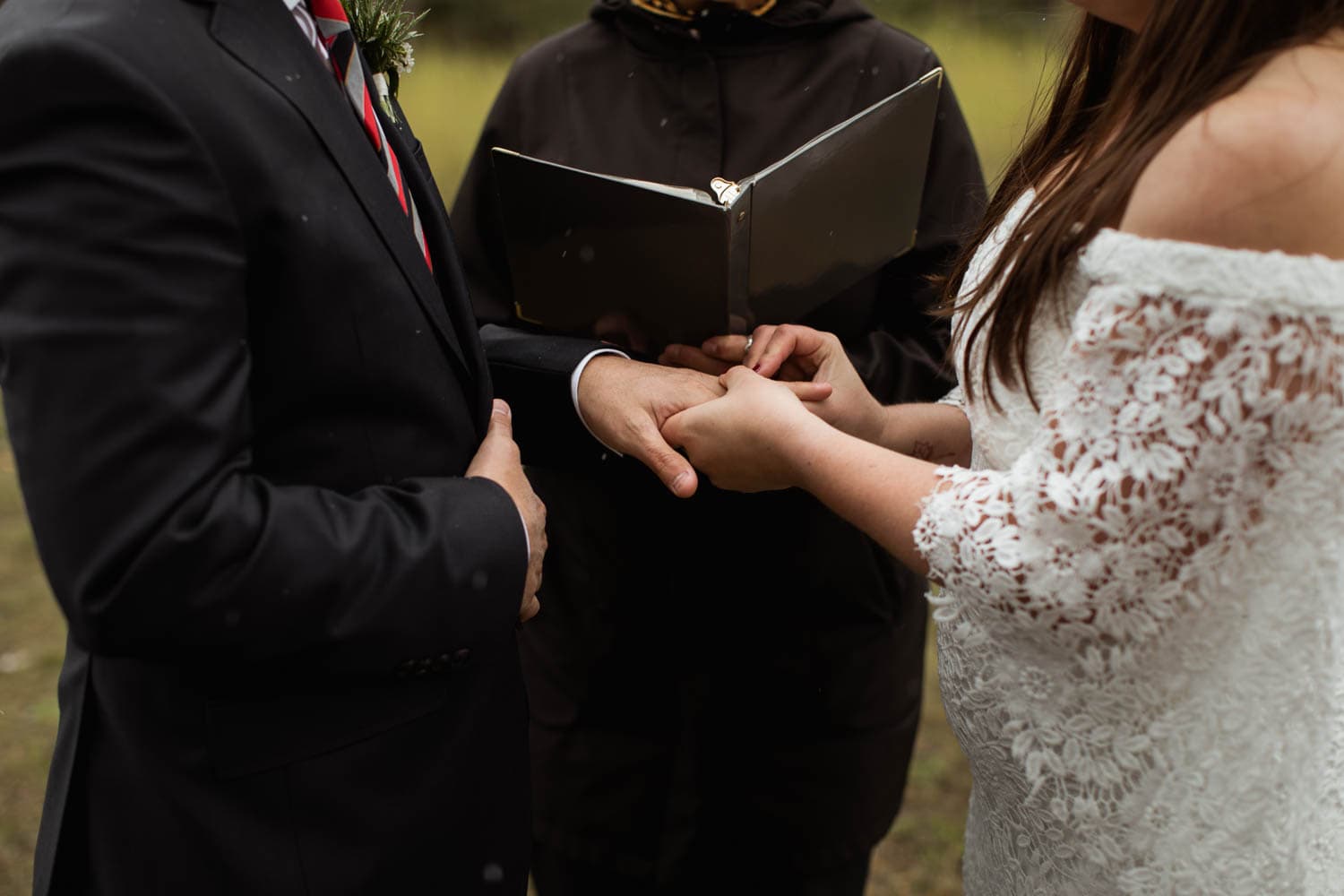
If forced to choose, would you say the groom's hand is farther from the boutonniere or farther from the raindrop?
the raindrop

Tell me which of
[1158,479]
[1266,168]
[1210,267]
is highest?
[1266,168]

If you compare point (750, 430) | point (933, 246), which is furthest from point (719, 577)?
point (933, 246)

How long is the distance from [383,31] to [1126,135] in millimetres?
1053

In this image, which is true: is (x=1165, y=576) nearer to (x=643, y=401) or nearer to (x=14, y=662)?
(x=643, y=401)

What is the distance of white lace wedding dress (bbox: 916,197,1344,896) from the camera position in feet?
3.99

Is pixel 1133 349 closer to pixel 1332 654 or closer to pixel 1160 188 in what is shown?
pixel 1160 188

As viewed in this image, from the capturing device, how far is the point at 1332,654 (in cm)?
143

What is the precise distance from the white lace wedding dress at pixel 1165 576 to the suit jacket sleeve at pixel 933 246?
0.62m

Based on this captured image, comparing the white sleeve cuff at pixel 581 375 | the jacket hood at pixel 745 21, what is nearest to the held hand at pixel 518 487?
the white sleeve cuff at pixel 581 375

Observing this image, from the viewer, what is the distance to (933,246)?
2.29 m

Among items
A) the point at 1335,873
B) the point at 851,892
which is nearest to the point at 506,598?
the point at 1335,873

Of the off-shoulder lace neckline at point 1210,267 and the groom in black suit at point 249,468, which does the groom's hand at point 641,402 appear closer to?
the groom in black suit at point 249,468

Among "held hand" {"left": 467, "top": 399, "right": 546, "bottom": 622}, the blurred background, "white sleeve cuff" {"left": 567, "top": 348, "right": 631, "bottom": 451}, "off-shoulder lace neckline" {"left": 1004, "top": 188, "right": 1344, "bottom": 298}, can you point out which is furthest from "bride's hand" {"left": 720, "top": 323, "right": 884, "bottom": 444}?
the blurred background

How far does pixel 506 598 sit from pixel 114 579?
458 mm
